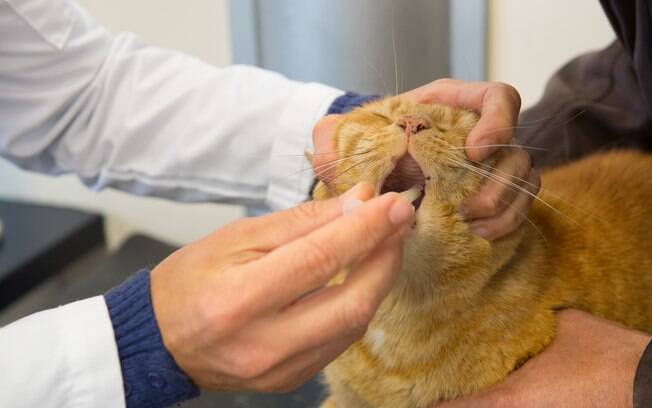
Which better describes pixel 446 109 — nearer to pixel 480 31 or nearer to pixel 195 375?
pixel 195 375

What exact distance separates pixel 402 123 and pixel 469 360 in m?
0.24

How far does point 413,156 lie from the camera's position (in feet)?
2.18

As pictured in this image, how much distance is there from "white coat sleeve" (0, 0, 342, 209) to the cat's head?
264 millimetres

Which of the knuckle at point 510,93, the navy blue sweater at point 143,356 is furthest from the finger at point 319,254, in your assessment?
the knuckle at point 510,93

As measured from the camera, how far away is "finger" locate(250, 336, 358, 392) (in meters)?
0.54

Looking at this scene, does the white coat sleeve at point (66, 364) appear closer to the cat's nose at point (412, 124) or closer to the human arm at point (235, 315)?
the human arm at point (235, 315)

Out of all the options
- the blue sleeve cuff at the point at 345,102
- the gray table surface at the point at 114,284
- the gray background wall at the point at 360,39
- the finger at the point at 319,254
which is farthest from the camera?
the gray background wall at the point at 360,39

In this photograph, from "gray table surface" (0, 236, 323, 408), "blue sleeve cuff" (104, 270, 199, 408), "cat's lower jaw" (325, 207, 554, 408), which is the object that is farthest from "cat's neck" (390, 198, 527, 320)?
"gray table surface" (0, 236, 323, 408)

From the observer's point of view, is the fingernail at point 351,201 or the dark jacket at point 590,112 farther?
the dark jacket at point 590,112

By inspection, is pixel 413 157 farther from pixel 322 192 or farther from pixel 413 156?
pixel 322 192

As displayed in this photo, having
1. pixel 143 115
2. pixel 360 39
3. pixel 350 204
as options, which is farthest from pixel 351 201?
pixel 360 39

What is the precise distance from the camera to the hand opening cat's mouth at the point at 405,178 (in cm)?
68

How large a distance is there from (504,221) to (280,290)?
28cm

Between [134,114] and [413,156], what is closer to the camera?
[413,156]
